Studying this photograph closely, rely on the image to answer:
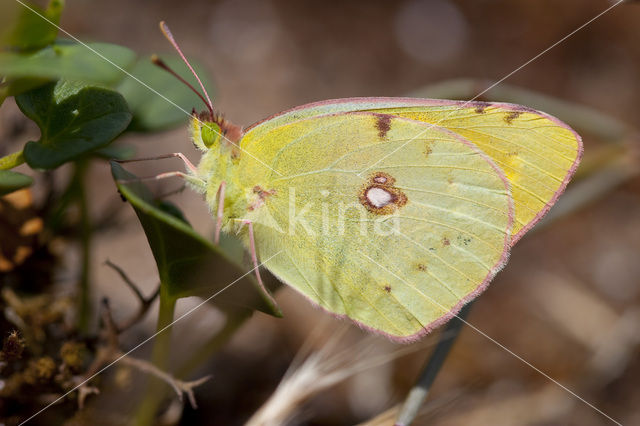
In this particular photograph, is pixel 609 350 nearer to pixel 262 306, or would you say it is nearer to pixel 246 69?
pixel 262 306

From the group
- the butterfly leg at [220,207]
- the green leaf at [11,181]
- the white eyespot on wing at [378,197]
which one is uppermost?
the green leaf at [11,181]

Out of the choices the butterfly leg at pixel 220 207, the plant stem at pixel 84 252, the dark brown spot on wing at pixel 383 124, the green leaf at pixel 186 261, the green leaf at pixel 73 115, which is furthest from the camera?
the plant stem at pixel 84 252

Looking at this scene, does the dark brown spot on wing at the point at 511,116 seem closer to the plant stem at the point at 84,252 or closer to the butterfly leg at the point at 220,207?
the butterfly leg at the point at 220,207

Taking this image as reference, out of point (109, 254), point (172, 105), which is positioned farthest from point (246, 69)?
point (172, 105)

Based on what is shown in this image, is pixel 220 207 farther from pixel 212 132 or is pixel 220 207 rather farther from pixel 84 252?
pixel 84 252

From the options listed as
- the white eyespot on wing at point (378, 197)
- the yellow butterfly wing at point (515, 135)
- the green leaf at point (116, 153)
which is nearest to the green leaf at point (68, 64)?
the green leaf at point (116, 153)

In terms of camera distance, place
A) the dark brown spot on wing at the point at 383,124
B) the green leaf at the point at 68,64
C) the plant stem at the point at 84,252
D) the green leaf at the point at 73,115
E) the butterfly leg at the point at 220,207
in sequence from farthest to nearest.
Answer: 1. the plant stem at the point at 84,252
2. the dark brown spot on wing at the point at 383,124
3. the butterfly leg at the point at 220,207
4. the green leaf at the point at 73,115
5. the green leaf at the point at 68,64

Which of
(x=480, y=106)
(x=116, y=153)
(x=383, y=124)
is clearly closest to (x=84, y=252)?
(x=116, y=153)
